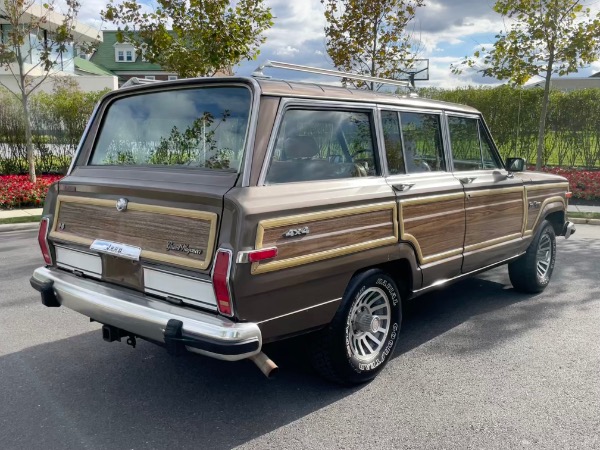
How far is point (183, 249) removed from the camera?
9.96 feet

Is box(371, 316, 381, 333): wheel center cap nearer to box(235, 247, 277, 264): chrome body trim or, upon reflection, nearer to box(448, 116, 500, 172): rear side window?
box(235, 247, 277, 264): chrome body trim

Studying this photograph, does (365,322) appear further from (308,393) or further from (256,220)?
(256,220)

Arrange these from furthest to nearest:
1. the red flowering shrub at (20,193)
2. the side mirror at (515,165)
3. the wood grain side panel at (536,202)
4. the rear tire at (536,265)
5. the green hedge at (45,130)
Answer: the green hedge at (45,130) < the red flowering shrub at (20,193) < the rear tire at (536,265) < the wood grain side panel at (536,202) < the side mirror at (515,165)

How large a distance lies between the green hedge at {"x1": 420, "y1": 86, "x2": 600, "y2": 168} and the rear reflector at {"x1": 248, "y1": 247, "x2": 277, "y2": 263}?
15.6m

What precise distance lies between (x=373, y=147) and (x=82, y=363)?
2687 millimetres

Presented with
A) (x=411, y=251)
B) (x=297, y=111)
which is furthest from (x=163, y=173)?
(x=411, y=251)

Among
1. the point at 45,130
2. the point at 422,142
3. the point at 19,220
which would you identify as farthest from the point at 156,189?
the point at 45,130

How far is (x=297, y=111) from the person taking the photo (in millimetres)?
3430

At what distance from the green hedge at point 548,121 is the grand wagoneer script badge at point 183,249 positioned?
51.5 ft

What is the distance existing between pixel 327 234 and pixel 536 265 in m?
3.41

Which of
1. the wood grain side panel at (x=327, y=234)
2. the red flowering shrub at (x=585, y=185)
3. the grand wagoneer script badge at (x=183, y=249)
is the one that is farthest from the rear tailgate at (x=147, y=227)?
the red flowering shrub at (x=585, y=185)

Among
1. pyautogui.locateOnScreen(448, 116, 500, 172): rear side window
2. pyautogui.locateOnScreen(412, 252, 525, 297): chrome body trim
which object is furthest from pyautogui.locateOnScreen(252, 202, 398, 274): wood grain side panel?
pyautogui.locateOnScreen(448, 116, 500, 172): rear side window

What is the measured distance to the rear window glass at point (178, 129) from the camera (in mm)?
3305

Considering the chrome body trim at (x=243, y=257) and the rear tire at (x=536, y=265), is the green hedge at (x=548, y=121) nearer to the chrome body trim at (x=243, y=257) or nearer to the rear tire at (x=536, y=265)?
the rear tire at (x=536, y=265)
